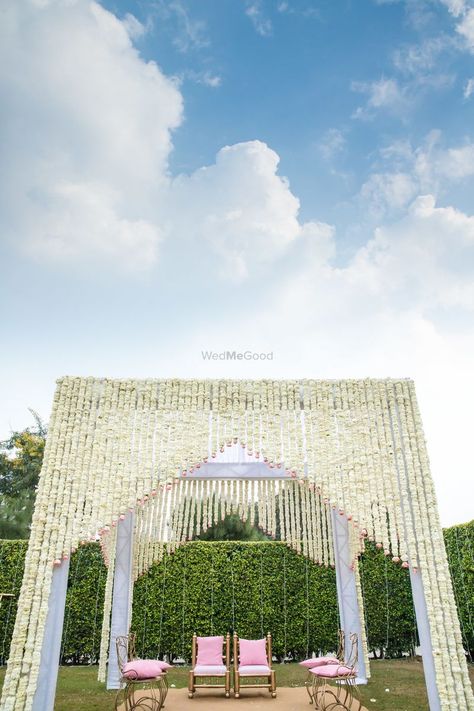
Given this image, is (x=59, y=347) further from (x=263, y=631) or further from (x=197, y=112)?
(x=263, y=631)

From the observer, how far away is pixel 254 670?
6.00 metres

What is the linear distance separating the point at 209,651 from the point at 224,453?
11.5ft

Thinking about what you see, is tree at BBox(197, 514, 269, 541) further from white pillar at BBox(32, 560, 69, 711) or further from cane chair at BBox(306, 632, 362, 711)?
white pillar at BBox(32, 560, 69, 711)

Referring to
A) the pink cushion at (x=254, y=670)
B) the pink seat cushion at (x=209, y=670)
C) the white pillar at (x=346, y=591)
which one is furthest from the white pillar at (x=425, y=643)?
the pink seat cushion at (x=209, y=670)

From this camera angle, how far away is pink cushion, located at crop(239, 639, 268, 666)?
6.34 metres

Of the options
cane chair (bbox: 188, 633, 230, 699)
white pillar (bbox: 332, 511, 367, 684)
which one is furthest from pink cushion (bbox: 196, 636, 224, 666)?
white pillar (bbox: 332, 511, 367, 684)

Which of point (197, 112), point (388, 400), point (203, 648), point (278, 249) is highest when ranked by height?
point (197, 112)

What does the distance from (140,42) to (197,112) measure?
121cm

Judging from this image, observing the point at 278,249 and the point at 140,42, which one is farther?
the point at 278,249

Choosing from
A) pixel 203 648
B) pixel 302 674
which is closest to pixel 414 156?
pixel 203 648

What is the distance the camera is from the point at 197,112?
7070 mm

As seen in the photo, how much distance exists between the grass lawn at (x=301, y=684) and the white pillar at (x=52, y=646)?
1.64 metres

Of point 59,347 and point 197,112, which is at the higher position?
point 197,112

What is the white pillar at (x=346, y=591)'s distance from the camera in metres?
6.43
